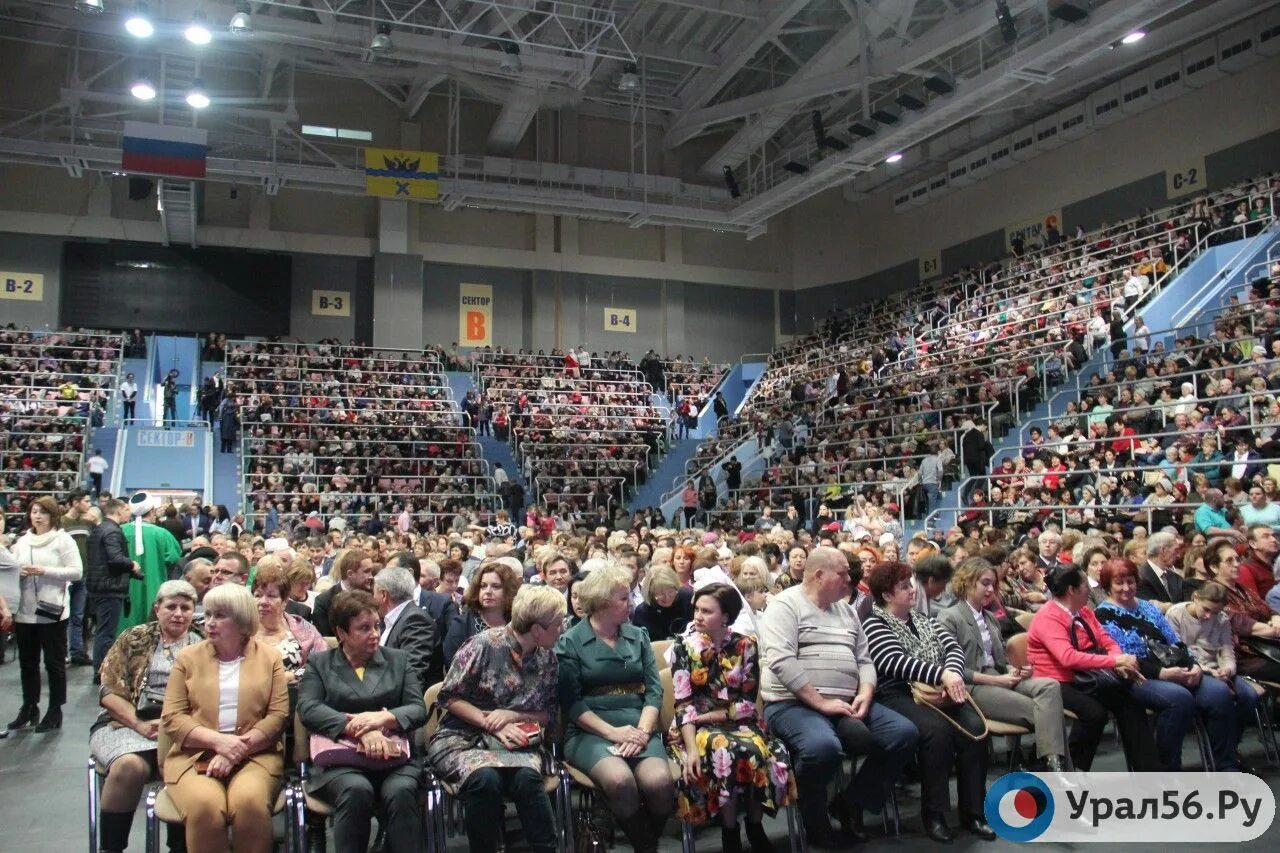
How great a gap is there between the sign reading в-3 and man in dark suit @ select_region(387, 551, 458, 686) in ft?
42.6

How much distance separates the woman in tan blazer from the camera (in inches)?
133

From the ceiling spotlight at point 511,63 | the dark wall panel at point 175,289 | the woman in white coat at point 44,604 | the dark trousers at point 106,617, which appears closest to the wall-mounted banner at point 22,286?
the dark wall panel at point 175,289

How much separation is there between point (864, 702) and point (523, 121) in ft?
63.9

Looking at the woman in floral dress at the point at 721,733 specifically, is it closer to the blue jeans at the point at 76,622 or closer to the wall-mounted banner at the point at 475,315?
the blue jeans at the point at 76,622

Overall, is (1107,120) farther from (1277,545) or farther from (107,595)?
(107,595)

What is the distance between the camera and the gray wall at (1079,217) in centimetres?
1830

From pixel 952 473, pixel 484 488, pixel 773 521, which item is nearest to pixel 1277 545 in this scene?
pixel 952 473

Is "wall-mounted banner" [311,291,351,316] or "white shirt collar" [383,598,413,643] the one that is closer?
"white shirt collar" [383,598,413,643]

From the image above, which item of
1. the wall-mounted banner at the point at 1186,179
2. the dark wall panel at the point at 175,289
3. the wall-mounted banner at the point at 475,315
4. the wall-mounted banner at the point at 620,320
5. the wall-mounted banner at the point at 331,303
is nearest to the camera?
the wall-mounted banner at the point at 1186,179

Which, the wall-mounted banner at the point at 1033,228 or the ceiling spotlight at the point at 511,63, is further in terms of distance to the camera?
the wall-mounted banner at the point at 1033,228

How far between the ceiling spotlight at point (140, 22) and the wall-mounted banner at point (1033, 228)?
56.4 feet

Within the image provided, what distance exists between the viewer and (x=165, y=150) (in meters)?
17.2

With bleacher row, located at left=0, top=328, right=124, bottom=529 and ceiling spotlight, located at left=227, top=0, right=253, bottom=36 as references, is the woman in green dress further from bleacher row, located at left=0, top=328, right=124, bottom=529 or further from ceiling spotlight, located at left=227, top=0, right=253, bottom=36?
ceiling spotlight, located at left=227, top=0, right=253, bottom=36

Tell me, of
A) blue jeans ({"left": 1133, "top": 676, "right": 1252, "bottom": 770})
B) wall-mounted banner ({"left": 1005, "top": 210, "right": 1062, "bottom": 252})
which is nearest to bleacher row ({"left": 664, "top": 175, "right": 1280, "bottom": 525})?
wall-mounted banner ({"left": 1005, "top": 210, "right": 1062, "bottom": 252})
